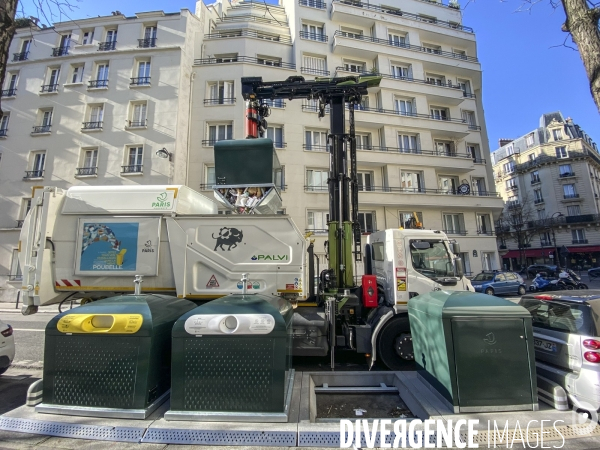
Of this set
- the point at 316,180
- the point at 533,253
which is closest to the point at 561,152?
the point at 533,253

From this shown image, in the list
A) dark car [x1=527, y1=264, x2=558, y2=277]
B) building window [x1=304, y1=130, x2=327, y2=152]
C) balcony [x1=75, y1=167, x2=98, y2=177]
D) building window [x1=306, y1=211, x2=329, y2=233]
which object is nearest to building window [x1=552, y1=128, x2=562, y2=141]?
dark car [x1=527, y1=264, x2=558, y2=277]

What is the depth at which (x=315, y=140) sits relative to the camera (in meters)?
19.4

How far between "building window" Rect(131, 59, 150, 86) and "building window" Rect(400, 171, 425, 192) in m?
17.9

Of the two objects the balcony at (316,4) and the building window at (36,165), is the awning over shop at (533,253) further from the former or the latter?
the building window at (36,165)

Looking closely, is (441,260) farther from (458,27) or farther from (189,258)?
(458,27)

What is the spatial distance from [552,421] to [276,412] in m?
2.92

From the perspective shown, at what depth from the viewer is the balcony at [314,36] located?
20.2 meters

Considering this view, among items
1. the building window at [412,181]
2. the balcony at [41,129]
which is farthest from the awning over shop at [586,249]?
the balcony at [41,129]

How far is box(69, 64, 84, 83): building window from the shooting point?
19.3 m

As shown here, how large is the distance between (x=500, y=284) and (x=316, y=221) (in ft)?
39.2

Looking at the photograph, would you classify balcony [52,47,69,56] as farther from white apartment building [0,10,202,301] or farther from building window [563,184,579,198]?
building window [563,184,579,198]

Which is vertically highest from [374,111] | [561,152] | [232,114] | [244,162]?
[561,152]

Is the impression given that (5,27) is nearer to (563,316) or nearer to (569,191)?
(563,316)

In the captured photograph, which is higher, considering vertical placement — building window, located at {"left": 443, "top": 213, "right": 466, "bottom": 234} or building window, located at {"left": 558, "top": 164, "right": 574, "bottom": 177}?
building window, located at {"left": 558, "top": 164, "right": 574, "bottom": 177}
